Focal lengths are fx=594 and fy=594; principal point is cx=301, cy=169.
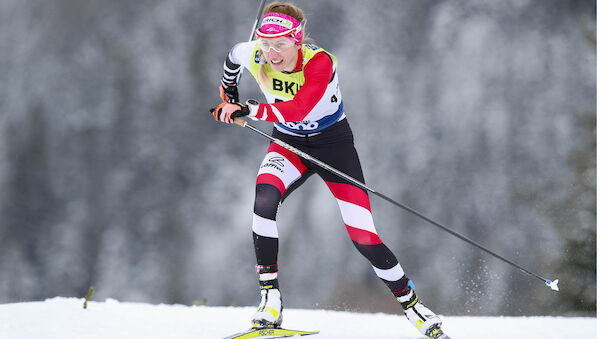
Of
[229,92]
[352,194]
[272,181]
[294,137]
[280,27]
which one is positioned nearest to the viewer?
[280,27]

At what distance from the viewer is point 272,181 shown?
3.05 m

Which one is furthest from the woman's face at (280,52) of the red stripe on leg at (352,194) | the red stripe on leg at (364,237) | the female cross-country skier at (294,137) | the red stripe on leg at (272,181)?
the red stripe on leg at (364,237)

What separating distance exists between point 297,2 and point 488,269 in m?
3.70

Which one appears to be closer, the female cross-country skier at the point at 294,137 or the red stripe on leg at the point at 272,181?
the female cross-country skier at the point at 294,137

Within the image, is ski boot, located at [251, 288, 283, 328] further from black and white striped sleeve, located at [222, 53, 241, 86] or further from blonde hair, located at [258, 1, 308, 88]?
black and white striped sleeve, located at [222, 53, 241, 86]

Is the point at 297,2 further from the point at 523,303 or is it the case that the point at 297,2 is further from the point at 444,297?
the point at 523,303

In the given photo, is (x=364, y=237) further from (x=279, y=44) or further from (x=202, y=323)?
(x=202, y=323)

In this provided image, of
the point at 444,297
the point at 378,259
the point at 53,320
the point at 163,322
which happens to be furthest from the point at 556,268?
the point at 53,320

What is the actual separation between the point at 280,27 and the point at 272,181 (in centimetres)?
77

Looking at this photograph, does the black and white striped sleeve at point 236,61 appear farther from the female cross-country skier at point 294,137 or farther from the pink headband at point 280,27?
the pink headband at point 280,27

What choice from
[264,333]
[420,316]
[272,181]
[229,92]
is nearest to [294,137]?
[272,181]

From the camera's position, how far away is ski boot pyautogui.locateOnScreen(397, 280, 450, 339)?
3197 mm

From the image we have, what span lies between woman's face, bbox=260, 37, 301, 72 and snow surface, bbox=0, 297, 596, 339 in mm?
1417

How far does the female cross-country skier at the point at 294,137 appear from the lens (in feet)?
9.50
